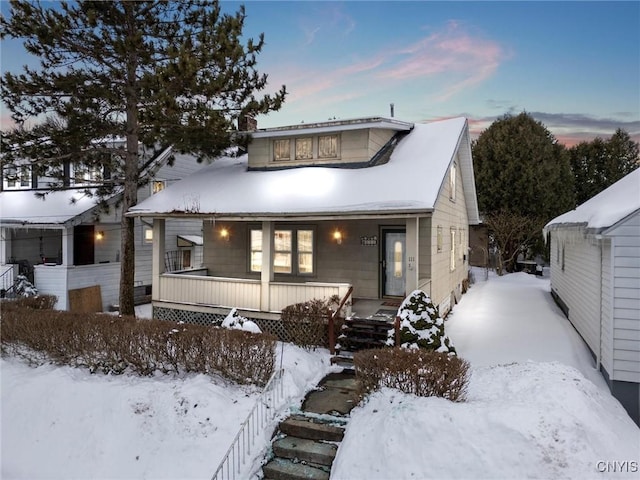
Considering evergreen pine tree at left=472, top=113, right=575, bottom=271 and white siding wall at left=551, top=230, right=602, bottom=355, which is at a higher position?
evergreen pine tree at left=472, top=113, right=575, bottom=271

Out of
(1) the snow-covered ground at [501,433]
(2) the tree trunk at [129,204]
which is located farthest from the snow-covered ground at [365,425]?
(2) the tree trunk at [129,204]

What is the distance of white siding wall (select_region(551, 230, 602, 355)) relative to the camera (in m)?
8.92

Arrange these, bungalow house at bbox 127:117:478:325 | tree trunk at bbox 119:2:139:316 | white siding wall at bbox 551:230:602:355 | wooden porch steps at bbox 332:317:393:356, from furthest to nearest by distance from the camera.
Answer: tree trunk at bbox 119:2:139:316, bungalow house at bbox 127:117:478:325, wooden porch steps at bbox 332:317:393:356, white siding wall at bbox 551:230:602:355

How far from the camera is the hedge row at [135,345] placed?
712cm

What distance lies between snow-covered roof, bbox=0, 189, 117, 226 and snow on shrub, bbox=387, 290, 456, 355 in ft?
40.8

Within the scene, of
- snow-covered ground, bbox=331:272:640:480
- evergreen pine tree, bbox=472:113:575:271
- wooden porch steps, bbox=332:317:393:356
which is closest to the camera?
snow-covered ground, bbox=331:272:640:480

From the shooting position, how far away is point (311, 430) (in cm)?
611

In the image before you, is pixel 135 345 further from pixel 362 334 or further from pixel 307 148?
pixel 307 148

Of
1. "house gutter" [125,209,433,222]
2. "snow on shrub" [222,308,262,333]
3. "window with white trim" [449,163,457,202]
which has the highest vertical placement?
"window with white trim" [449,163,457,202]

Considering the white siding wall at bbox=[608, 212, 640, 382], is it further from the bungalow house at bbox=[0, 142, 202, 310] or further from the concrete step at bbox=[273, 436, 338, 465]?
the bungalow house at bbox=[0, 142, 202, 310]

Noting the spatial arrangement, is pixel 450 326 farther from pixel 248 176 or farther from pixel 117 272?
pixel 117 272

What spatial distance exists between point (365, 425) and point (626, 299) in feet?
18.7

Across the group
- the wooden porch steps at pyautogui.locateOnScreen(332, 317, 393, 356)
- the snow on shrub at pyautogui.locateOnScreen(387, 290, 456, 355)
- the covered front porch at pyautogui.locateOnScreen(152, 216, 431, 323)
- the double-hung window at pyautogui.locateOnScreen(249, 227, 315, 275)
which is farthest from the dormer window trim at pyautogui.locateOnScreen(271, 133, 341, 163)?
the snow on shrub at pyautogui.locateOnScreen(387, 290, 456, 355)

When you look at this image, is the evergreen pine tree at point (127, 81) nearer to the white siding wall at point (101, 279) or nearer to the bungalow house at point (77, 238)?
the bungalow house at point (77, 238)
